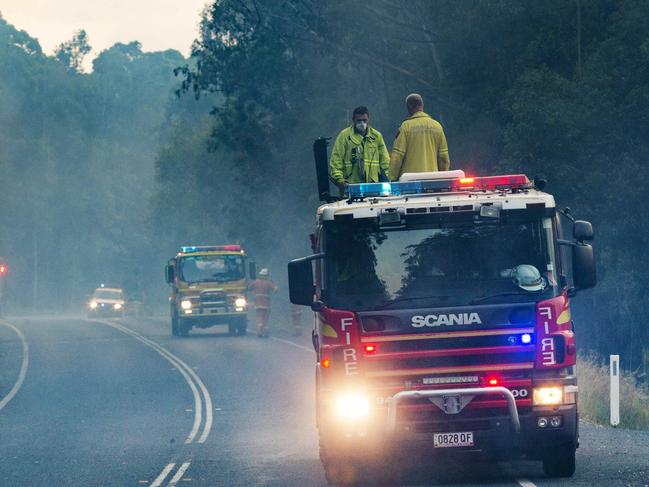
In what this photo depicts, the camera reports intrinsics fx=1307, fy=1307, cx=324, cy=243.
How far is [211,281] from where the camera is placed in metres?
39.3

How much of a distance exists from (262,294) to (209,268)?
9.05 ft

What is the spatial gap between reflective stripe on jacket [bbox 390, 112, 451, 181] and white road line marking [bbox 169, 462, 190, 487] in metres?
3.76

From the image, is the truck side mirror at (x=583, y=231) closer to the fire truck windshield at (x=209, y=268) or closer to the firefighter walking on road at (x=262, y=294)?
the firefighter walking on road at (x=262, y=294)

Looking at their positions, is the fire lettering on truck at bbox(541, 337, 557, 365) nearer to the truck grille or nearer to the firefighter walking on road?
the firefighter walking on road

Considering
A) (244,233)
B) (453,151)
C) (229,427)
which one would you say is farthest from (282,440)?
(244,233)

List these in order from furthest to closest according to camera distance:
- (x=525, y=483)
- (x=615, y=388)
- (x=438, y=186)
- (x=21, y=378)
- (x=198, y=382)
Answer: (x=21, y=378) → (x=198, y=382) → (x=615, y=388) → (x=525, y=483) → (x=438, y=186)

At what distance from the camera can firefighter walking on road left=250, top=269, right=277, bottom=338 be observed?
3722 cm

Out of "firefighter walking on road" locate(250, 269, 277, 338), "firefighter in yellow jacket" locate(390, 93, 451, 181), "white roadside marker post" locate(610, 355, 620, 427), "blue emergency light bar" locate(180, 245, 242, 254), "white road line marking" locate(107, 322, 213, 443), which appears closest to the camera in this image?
"firefighter in yellow jacket" locate(390, 93, 451, 181)

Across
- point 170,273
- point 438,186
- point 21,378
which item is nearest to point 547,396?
point 438,186

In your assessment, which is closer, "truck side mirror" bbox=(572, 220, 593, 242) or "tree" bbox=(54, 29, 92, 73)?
"truck side mirror" bbox=(572, 220, 593, 242)

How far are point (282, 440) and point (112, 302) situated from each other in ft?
183

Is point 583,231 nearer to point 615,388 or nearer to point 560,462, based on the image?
point 560,462

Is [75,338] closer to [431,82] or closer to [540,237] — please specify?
[431,82]

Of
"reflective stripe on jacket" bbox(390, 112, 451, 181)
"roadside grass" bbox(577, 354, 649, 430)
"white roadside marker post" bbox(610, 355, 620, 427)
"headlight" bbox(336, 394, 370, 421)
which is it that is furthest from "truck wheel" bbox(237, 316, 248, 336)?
"headlight" bbox(336, 394, 370, 421)
